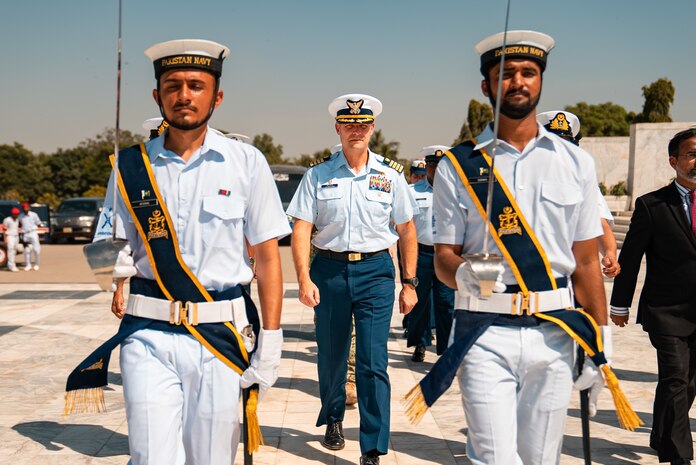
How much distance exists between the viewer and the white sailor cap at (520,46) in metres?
3.06

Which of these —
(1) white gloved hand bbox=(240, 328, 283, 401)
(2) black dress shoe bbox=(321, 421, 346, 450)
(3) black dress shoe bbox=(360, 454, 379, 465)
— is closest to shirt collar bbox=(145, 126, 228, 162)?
(1) white gloved hand bbox=(240, 328, 283, 401)

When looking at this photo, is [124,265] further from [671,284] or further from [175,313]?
[671,284]

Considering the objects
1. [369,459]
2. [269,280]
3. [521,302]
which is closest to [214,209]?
[269,280]

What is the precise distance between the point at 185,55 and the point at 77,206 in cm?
2851

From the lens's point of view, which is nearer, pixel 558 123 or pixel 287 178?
pixel 558 123

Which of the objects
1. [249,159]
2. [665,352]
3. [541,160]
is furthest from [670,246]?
[249,159]

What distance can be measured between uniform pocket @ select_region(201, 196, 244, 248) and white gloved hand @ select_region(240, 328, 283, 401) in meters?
0.38

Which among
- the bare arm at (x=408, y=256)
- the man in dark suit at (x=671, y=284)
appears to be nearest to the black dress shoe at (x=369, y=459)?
the bare arm at (x=408, y=256)

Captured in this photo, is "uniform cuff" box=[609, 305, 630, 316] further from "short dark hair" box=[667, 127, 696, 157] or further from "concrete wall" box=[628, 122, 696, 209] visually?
"concrete wall" box=[628, 122, 696, 209]

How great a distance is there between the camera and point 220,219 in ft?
9.88

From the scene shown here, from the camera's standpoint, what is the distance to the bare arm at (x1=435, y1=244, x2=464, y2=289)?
121 inches

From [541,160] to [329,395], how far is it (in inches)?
103

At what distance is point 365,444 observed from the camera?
4.72 metres

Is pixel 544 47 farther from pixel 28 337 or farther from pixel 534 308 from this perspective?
pixel 28 337
